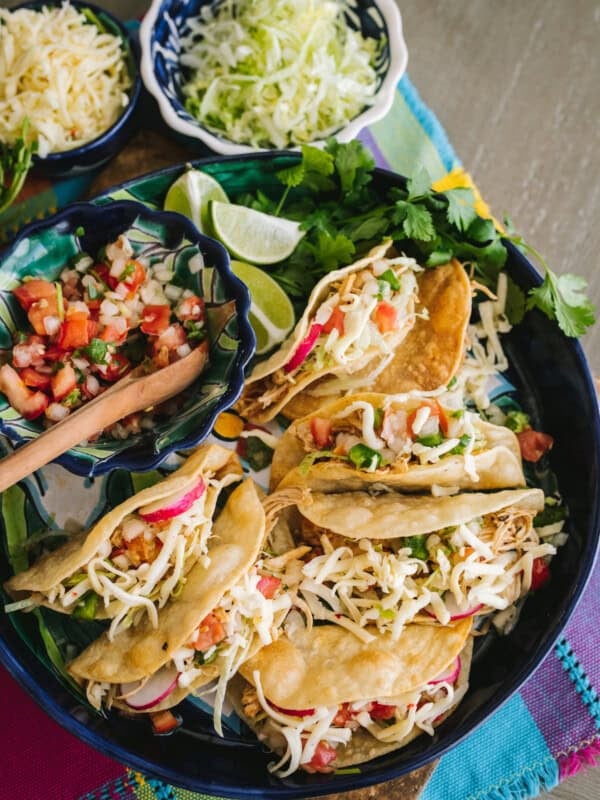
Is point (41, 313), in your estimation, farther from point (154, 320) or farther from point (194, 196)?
point (194, 196)

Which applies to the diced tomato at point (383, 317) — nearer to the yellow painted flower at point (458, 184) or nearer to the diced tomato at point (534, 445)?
the diced tomato at point (534, 445)

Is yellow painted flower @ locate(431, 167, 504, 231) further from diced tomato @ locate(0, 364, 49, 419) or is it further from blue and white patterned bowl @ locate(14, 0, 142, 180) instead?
diced tomato @ locate(0, 364, 49, 419)

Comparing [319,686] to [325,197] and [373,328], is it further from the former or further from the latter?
[325,197]

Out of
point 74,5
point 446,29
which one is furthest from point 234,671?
point 446,29

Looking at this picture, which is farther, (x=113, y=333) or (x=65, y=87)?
(x=65, y=87)

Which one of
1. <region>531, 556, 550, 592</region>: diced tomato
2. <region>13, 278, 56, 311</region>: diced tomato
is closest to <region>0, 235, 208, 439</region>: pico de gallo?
<region>13, 278, 56, 311</region>: diced tomato

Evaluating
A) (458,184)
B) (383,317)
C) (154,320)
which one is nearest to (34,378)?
(154,320)
